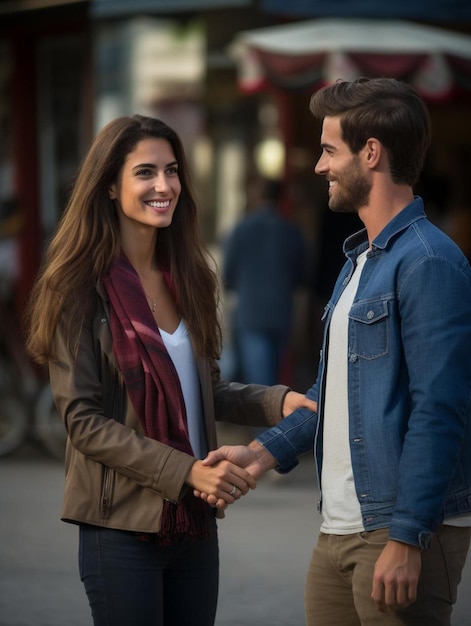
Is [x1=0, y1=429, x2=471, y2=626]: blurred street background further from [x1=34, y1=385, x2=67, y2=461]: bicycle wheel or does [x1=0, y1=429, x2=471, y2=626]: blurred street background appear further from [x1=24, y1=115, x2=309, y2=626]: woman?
[x1=24, y1=115, x2=309, y2=626]: woman

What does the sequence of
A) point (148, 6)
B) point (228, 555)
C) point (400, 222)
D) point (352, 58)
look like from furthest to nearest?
point (148, 6)
point (352, 58)
point (228, 555)
point (400, 222)

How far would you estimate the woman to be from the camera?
11.0 ft

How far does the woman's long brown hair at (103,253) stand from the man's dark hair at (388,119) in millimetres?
695

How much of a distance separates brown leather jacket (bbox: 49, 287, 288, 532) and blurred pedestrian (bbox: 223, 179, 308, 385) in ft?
19.6

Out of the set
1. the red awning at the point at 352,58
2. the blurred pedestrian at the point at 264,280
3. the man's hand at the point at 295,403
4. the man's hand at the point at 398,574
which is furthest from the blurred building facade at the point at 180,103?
the man's hand at the point at 398,574

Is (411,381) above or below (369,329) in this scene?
below

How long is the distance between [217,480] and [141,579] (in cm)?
32

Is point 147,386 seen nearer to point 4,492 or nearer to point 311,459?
point 4,492

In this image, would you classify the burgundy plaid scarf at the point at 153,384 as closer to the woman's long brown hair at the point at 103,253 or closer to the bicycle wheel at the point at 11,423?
the woman's long brown hair at the point at 103,253

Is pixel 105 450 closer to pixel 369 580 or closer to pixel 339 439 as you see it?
pixel 339 439

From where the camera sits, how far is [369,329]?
3.10 meters

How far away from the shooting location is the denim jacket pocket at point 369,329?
3068mm

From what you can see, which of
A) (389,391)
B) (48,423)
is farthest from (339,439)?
(48,423)

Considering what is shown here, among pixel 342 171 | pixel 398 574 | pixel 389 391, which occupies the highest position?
pixel 342 171
